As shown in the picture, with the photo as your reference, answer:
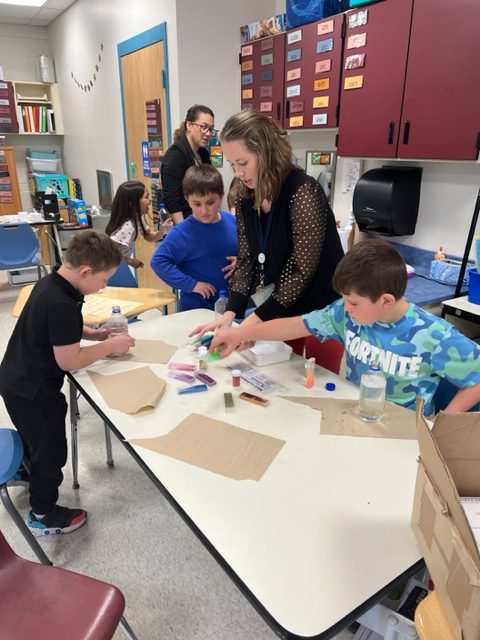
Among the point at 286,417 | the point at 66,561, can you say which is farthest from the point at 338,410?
the point at 66,561

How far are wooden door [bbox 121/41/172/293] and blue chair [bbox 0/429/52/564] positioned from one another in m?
1.87

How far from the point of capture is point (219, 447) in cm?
110

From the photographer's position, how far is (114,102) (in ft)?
15.4

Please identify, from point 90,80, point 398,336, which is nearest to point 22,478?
point 398,336

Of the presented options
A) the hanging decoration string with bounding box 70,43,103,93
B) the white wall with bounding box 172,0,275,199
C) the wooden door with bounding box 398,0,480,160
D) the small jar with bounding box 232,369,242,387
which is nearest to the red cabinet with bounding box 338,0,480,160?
the wooden door with bounding box 398,0,480,160

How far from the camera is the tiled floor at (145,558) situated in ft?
4.74

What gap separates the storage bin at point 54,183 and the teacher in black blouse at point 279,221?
16.4ft

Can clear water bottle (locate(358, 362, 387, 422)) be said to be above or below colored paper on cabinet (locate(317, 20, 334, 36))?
below

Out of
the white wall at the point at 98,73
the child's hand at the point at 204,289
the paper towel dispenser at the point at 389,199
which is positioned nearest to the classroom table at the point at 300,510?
the child's hand at the point at 204,289

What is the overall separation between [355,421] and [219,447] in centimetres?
36

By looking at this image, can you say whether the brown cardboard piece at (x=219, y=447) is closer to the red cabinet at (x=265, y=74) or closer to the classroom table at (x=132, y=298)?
the classroom table at (x=132, y=298)

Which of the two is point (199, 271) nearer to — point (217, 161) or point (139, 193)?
point (139, 193)

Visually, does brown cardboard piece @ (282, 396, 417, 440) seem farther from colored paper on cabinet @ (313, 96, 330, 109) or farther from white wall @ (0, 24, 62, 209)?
white wall @ (0, 24, 62, 209)

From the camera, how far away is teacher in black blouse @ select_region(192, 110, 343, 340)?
59.2 inches
